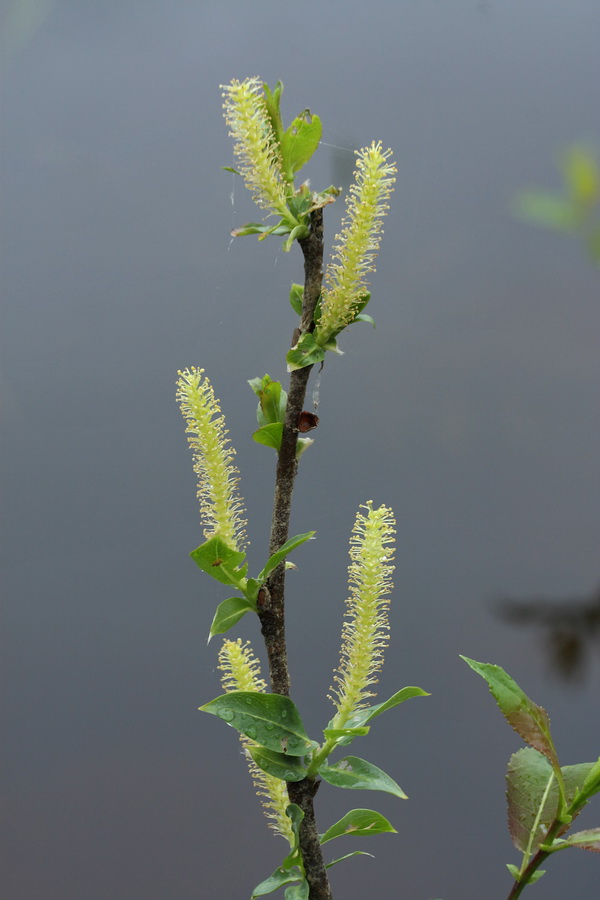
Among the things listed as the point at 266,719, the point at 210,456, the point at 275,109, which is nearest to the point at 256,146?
the point at 275,109

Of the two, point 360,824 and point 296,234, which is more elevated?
point 296,234

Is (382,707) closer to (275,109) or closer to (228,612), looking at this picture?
(228,612)

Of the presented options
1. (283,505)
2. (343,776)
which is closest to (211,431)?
(283,505)

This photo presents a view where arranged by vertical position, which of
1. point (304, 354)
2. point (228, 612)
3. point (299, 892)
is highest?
point (304, 354)

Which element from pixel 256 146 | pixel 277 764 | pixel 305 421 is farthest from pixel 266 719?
pixel 256 146

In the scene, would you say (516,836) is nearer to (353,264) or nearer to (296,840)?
(296,840)

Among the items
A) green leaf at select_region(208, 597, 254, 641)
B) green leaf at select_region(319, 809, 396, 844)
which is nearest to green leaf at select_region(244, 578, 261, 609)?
green leaf at select_region(208, 597, 254, 641)
